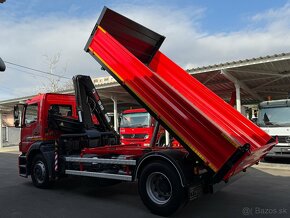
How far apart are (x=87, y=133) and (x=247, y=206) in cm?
406

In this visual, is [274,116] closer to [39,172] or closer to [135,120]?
[135,120]

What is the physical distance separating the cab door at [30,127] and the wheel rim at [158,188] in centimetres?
400

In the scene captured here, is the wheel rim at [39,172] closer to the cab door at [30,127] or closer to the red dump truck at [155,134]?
the red dump truck at [155,134]

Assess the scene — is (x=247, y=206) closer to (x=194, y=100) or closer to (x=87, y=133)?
(x=194, y=100)

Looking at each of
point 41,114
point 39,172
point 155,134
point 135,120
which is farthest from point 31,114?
point 135,120

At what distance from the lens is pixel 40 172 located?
8.32m

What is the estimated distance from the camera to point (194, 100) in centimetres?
745

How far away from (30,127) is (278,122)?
9.03 metres

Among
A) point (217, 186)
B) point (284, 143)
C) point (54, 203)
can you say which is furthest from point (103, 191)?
point (284, 143)

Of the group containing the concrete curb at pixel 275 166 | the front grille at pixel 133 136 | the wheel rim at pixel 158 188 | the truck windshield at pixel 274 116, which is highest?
the truck windshield at pixel 274 116

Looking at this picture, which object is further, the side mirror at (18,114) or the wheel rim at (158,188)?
A: the side mirror at (18,114)

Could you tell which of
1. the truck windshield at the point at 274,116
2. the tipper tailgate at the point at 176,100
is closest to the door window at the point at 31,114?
the tipper tailgate at the point at 176,100

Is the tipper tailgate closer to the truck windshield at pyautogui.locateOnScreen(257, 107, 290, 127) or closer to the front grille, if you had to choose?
the truck windshield at pyautogui.locateOnScreen(257, 107, 290, 127)

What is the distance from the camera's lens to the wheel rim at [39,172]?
27.0 ft
